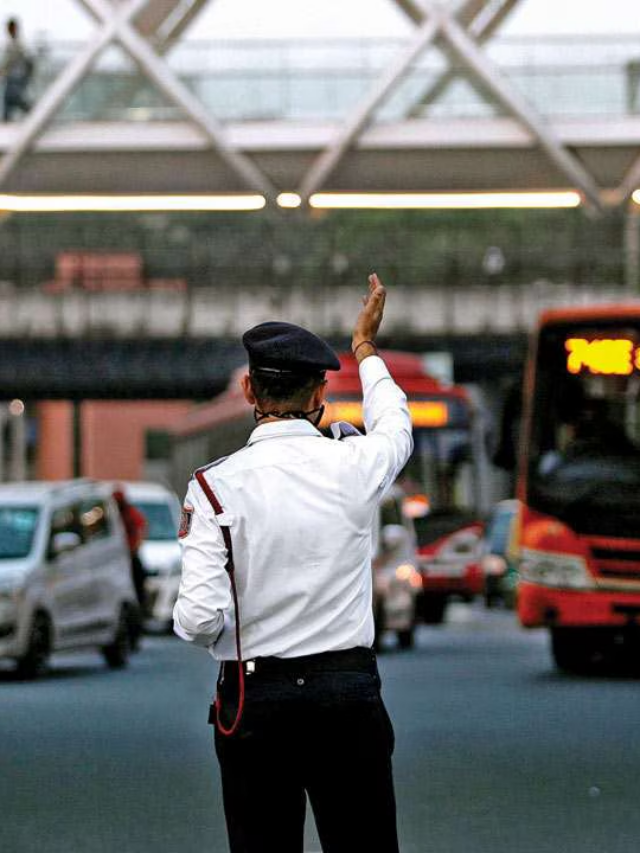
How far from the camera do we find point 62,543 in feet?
66.8

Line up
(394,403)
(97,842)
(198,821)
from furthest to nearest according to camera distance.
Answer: (198,821) < (97,842) < (394,403)

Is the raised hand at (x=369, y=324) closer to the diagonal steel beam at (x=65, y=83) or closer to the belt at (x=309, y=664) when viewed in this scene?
the belt at (x=309, y=664)

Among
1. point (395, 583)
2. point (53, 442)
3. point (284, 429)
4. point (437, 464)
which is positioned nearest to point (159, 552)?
point (437, 464)

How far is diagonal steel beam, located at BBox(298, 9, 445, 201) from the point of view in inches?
682

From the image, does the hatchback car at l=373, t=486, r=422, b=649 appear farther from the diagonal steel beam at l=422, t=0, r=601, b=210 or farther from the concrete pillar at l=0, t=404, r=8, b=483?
the concrete pillar at l=0, t=404, r=8, b=483

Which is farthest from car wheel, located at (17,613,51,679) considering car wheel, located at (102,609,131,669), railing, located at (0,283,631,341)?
railing, located at (0,283,631,341)

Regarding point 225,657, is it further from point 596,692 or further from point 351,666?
point 596,692

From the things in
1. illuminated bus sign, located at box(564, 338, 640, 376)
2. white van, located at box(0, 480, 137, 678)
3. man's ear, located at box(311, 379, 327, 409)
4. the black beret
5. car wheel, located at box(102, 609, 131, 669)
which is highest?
the black beret

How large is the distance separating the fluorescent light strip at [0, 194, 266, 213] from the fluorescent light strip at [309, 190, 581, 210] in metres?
0.57

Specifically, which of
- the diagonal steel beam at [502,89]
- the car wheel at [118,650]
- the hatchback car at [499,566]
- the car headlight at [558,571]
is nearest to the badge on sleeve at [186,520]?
the diagonal steel beam at [502,89]

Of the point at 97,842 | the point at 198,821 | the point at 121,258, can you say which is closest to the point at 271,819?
the point at 97,842

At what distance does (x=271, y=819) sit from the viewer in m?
4.53

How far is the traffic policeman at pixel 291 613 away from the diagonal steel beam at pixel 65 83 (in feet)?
42.1

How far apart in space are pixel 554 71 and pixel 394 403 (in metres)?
14.6
